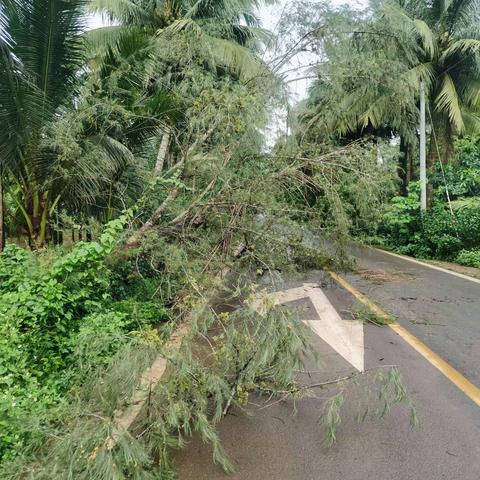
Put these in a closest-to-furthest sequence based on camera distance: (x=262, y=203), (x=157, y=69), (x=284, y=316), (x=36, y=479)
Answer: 1. (x=36, y=479)
2. (x=284, y=316)
3. (x=262, y=203)
4. (x=157, y=69)

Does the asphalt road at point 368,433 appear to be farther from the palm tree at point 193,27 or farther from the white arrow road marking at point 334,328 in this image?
the palm tree at point 193,27

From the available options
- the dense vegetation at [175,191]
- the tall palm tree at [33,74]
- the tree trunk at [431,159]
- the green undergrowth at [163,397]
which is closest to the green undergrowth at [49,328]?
the dense vegetation at [175,191]

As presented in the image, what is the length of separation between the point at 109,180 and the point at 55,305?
3.20 m

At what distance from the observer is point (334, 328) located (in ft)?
21.9

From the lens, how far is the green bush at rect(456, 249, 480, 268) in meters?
13.0

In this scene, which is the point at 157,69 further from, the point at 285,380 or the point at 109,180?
the point at 285,380

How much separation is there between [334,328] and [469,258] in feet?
27.2

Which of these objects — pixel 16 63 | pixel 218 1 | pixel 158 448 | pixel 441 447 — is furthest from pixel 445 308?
pixel 218 1

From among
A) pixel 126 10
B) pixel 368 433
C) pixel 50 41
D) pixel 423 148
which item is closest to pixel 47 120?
pixel 50 41

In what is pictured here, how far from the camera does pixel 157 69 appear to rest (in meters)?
8.09

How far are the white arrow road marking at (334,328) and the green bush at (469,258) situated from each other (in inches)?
249

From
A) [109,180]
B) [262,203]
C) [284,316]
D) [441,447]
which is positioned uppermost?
[109,180]

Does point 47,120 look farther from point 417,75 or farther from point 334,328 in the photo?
point 417,75

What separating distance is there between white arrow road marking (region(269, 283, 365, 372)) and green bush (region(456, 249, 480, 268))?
632 centimetres
